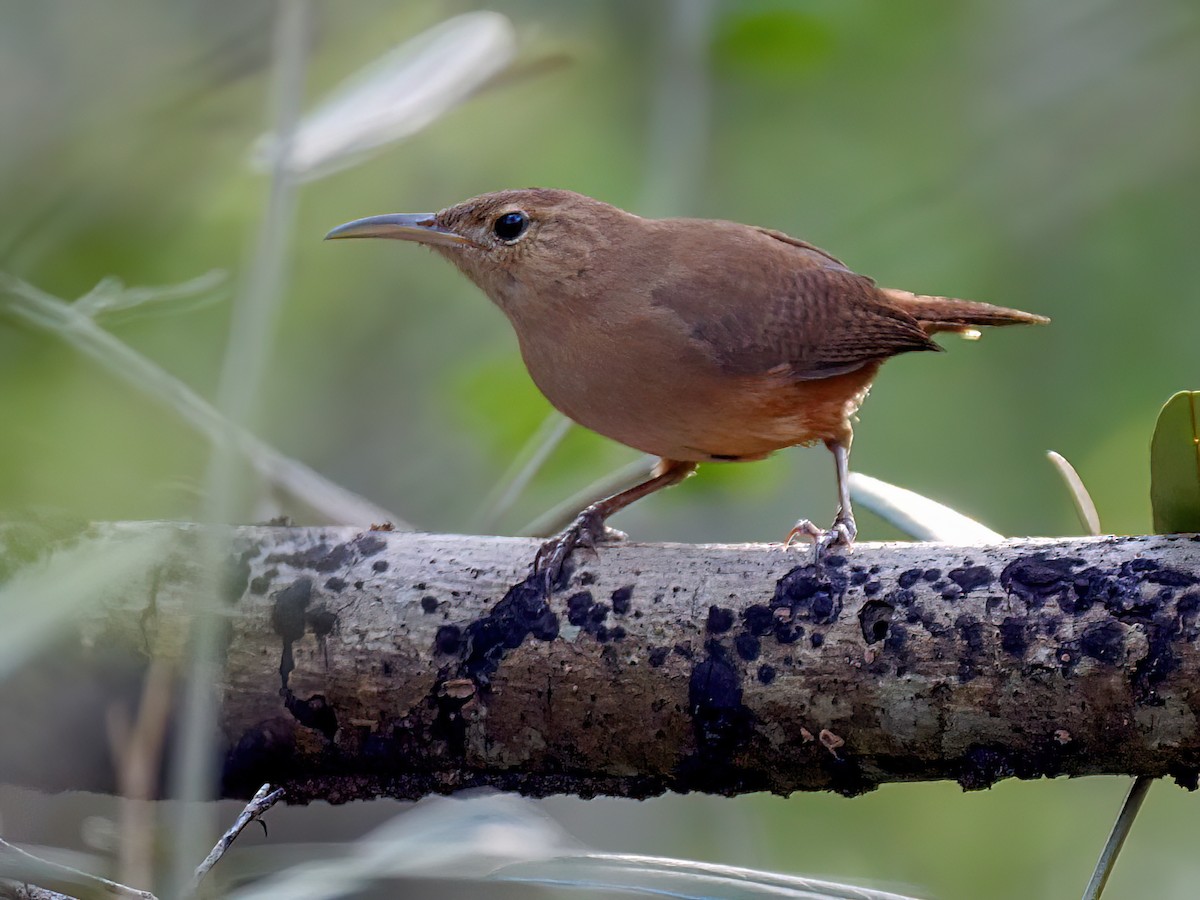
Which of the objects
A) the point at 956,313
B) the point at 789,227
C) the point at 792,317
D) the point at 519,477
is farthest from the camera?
A: the point at 789,227

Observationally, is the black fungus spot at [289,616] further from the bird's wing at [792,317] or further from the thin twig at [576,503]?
the bird's wing at [792,317]

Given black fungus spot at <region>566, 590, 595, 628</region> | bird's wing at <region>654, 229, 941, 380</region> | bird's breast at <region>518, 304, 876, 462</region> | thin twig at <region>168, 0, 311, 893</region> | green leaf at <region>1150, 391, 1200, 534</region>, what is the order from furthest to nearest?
bird's wing at <region>654, 229, 941, 380</region>
bird's breast at <region>518, 304, 876, 462</region>
black fungus spot at <region>566, 590, 595, 628</region>
green leaf at <region>1150, 391, 1200, 534</region>
thin twig at <region>168, 0, 311, 893</region>

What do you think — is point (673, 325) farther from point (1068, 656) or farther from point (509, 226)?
point (1068, 656)

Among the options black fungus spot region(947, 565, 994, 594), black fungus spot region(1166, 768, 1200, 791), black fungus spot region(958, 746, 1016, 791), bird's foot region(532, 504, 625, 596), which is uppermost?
bird's foot region(532, 504, 625, 596)

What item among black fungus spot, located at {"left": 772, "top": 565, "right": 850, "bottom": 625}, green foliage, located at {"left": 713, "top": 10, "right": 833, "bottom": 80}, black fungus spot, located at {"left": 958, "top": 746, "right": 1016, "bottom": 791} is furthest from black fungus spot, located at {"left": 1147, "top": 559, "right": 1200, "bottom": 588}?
green foliage, located at {"left": 713, "top": 10, "right": 833, "bottom": 80}

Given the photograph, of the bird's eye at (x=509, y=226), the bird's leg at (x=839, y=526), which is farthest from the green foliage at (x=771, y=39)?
the bird's leg at (x=839, y=526)

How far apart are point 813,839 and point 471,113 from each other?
10.6 feet

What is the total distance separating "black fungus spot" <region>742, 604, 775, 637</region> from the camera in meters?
2.06

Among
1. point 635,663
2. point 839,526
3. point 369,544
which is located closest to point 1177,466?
point 839,526

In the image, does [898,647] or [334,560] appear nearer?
[898,647]

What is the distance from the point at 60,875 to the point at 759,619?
3.76 ft

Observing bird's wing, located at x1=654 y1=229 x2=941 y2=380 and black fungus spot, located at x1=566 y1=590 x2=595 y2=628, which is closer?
black fungus spot, located at x1=566 y1=590 x2=595 y2=628

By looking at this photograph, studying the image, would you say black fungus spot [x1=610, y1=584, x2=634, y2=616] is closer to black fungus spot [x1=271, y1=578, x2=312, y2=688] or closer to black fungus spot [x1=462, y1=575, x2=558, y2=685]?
black fungus spot [x1=462, y1=575, x2=558, y2=685]

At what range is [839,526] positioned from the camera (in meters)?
2.44
